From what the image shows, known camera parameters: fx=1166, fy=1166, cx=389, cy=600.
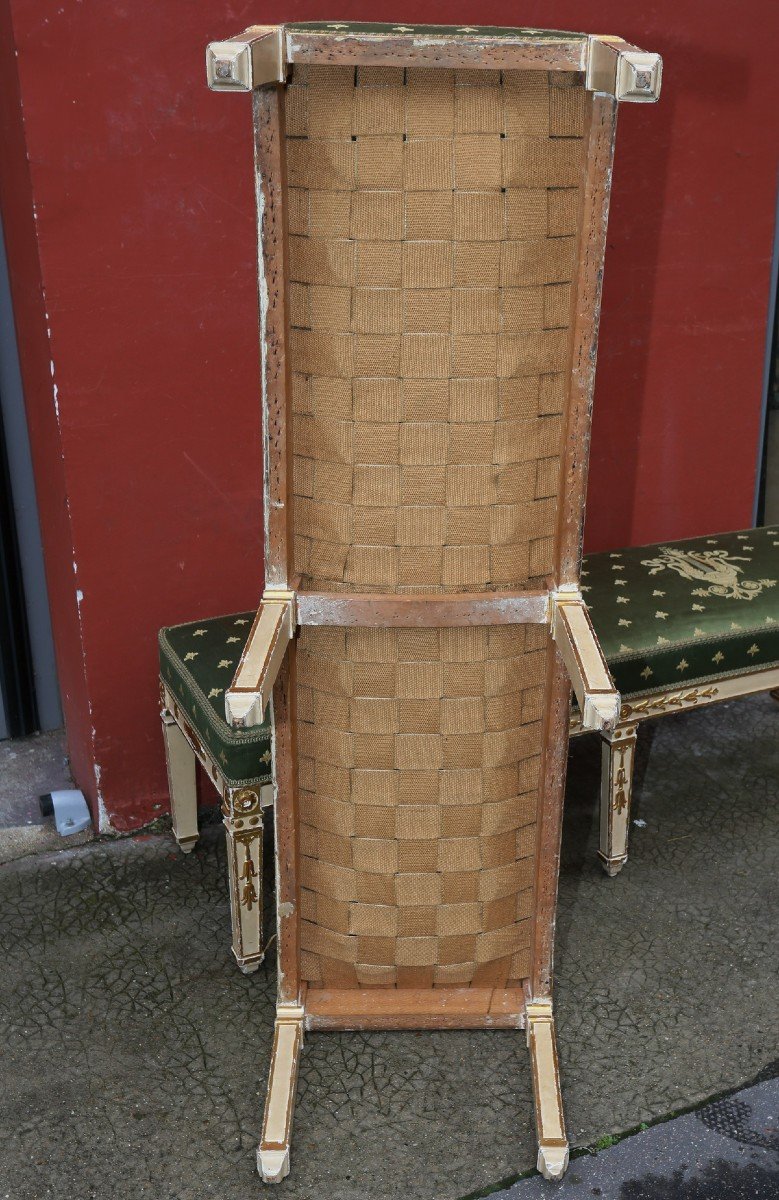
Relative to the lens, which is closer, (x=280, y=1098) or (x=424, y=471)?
(x=424, y=471)

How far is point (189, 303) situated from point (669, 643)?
1.48 metres

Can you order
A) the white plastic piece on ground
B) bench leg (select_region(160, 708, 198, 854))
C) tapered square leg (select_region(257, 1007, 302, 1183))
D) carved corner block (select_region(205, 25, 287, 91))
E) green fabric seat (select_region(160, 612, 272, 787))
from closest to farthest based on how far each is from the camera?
carved corner block (select_region(205, 25, 287, 91)) → tapered square leg (select_region(257, 1007, 302, 1183)) → green fabric seat (select_region(160, 612, 272, 787)) → bench leg (select_region(160, 708, 198, 854)) → the white plastic piece on ground

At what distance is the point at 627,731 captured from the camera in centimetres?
299

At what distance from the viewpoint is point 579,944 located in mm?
2895

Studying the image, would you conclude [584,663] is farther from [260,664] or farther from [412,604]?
[260,664]

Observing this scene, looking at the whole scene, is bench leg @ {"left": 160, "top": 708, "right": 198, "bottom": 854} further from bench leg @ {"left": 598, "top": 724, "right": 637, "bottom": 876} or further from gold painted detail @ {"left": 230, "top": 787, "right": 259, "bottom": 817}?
bench leg @ {"left": 598, "top": 724, "right": 637, "bottom": 876}

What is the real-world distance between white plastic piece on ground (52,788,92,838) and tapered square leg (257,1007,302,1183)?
43.6 inches

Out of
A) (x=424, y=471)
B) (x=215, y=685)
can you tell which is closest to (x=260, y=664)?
(x=424, y=471)

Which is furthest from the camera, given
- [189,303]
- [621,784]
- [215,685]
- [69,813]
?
[69,813]

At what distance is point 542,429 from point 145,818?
1.88 m

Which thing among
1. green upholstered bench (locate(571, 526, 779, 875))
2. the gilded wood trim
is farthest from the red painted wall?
the gilded wood trim

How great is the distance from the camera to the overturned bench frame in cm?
171

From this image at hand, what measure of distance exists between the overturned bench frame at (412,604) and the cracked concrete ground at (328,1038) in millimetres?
128

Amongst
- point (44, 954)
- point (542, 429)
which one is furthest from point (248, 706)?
point (44, 954)
